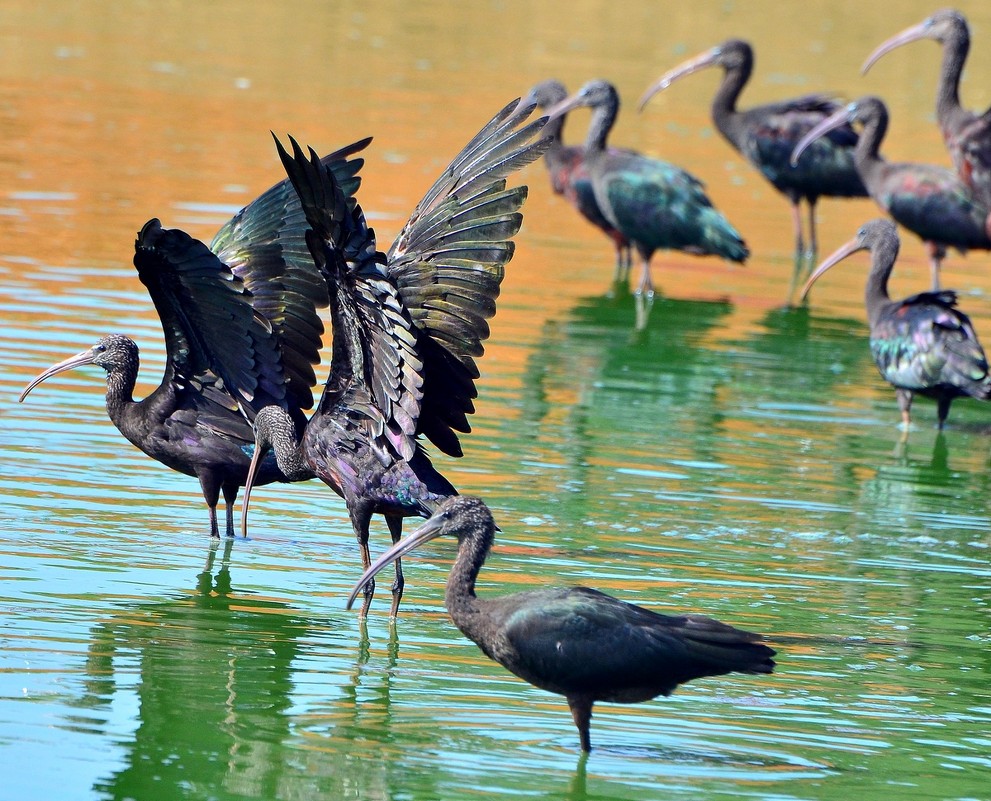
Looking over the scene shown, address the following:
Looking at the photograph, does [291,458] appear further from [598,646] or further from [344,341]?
[598,646]

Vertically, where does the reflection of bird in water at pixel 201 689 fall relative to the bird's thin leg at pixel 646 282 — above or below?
below

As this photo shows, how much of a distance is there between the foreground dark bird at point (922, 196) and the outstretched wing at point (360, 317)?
9064 mm

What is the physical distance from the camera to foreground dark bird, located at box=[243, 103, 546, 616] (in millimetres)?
7258

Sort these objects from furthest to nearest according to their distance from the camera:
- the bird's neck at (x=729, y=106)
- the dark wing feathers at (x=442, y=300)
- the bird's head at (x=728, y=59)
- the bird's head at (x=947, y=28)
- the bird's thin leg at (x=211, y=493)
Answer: the bird's head at (x=728, y=59)
the bird's neck at (x=729, y=106)
the bird's head at (x=947, y=28)
the bird's thin leg at (x=211, y=493)
the dark wing feathers at (x=442, y=300)

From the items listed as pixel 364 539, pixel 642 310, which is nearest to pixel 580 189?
pixel 642 310

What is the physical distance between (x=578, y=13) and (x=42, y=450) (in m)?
27.5

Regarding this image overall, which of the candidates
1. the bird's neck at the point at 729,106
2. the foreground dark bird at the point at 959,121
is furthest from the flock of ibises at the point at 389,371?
the bird's neck at the point at 729,106

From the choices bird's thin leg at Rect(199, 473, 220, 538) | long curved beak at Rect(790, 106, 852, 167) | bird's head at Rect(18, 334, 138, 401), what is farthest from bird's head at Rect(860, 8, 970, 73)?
bird's thin leg at Rect(199, 473, 220, 538)

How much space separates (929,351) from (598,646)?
642 cm

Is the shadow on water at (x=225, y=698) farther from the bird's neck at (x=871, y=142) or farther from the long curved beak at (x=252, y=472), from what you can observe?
the bird's neck at (x=871, y=142)

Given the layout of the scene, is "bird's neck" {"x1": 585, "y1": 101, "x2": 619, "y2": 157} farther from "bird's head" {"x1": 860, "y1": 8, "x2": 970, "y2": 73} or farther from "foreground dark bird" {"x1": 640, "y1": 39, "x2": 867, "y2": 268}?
"bird's head" {"x1": 860, "y1": 8, "x2": 970, "y2": 73}

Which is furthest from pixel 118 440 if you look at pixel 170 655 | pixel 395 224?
pixel 395 224

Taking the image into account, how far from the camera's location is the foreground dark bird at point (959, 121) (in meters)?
14.6

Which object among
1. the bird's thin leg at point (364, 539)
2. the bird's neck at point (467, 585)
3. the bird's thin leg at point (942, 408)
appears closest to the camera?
the bird's neck at point (467, 585)
